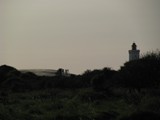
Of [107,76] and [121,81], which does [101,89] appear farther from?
[107,76]

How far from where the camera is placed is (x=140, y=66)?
5569 cm

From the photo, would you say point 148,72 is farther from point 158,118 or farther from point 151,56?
point 158,118

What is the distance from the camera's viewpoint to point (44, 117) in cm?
2352

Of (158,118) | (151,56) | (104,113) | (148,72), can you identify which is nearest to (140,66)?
(148,72)

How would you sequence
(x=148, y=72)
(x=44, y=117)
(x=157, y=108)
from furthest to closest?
(x=148, y=72), (x=157, y=108), (x=44, y=117)

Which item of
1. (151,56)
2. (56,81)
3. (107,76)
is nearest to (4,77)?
(56,81)

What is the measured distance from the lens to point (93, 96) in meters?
41.9

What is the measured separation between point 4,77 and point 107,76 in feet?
69.6

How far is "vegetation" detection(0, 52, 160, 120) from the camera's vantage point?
945 inches

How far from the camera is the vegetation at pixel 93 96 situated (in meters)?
24.0

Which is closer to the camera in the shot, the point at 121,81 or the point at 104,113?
the point at 104,113

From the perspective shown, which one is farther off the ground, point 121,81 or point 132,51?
point 132,51

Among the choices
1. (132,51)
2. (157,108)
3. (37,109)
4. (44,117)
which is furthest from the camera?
(132,51)

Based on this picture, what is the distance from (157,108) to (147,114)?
14.0 feet
